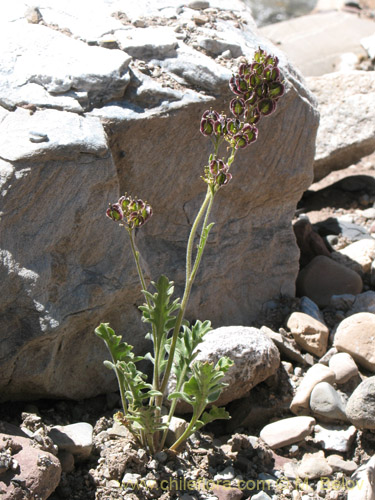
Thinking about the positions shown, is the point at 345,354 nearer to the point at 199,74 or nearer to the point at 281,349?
the point at 281,349

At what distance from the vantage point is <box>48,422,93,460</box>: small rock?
317 cm

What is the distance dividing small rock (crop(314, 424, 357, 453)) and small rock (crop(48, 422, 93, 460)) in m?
1.19

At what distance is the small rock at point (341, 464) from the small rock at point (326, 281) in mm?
1452

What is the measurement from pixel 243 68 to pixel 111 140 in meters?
1.09

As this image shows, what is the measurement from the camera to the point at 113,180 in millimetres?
3562

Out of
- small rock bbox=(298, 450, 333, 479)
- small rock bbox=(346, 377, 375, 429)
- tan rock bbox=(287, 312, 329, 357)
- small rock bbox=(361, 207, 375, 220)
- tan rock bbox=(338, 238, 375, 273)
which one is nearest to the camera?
small rock bbox=(298, 450, 333, 479)

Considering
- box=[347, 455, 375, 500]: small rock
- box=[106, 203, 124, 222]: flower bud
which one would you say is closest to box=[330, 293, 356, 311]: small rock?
box=[347, 455, 375, 500]: small rock

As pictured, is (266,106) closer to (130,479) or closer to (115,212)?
(115,212)

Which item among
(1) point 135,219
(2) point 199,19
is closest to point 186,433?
(1) point 135,219

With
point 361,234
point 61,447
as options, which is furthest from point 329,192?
point 61,447

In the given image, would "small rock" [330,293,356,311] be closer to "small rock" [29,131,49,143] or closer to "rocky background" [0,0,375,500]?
"rocky background" [0,0,375,500]

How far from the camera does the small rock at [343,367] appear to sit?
3.86m

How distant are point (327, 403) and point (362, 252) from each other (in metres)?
1.74

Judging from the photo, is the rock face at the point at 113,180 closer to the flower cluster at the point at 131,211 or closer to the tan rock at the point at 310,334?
the tan rock at the point at 310,334
